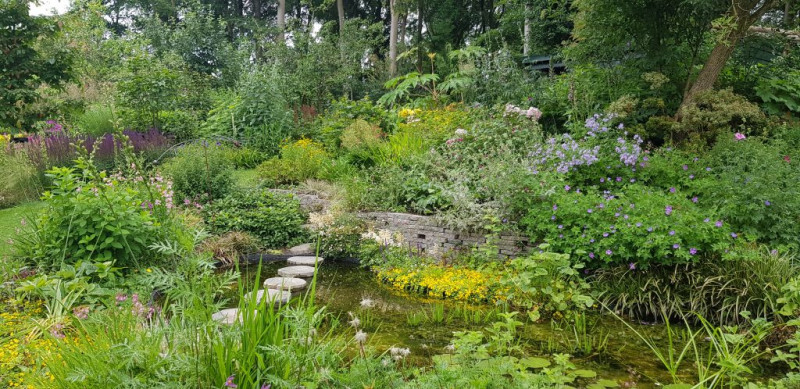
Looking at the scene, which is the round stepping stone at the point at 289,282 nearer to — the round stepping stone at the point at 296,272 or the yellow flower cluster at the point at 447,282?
the round stepping stone at the point at 296,272

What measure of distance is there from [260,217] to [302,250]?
2.26ft

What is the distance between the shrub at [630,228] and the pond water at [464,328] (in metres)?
0.56

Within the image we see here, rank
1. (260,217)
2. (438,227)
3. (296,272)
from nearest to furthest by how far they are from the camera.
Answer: (296,272), (438,227), (260,217)

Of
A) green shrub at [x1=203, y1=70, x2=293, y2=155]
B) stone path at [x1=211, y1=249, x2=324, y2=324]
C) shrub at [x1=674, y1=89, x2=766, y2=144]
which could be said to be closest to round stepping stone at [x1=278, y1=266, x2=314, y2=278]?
stone path at [x1=211, y1=249, x2=324, y2=324]

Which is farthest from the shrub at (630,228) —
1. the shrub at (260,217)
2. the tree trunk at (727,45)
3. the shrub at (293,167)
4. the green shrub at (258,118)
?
the green shrub at (258,118)

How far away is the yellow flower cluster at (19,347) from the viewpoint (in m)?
2.27

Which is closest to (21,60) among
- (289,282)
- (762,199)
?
(289,282)

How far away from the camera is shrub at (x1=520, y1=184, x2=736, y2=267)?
395 cm

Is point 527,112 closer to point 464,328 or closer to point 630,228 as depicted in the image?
point 630,228

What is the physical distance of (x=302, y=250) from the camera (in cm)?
616

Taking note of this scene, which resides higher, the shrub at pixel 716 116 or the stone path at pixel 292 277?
the shrub at pixel 716 116

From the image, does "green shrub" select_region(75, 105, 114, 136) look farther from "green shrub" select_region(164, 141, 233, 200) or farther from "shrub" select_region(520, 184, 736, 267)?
"shrub" select_region(520, 184, 736, 267)

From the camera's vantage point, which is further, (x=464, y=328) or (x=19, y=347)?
(x=464, y=328)

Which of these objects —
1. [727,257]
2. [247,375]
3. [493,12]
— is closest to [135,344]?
[247,375]
